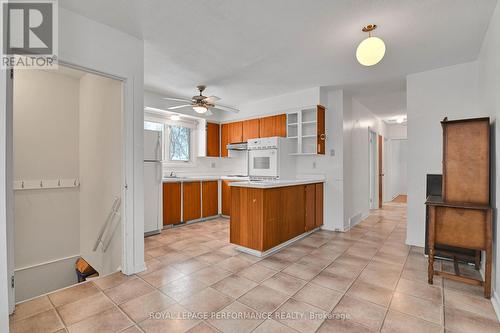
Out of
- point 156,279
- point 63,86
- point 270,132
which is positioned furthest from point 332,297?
point 63,86

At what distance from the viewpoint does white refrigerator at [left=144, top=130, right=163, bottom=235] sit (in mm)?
3914

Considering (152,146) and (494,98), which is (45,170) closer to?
(152,146)

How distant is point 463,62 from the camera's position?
3.11m

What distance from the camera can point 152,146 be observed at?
4.01m

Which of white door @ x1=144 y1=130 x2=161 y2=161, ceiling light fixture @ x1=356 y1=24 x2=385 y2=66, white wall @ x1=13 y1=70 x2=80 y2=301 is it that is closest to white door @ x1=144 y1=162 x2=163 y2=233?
white door @ x1=144 y1=130 x2=161 y2=161

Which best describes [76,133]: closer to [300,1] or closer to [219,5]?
[219,5]

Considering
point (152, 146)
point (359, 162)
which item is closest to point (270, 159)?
point (152, 146)

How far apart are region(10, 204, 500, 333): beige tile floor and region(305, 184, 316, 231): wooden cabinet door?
0.77 metres

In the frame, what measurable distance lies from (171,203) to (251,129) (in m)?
2.24

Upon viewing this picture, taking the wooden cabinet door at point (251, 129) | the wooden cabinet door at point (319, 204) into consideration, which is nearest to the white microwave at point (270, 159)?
the wooden cabinet door at point (251, 129)

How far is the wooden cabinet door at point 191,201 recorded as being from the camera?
4.61 meters

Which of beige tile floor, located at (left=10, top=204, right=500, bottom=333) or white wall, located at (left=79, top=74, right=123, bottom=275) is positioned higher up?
white wall, located at (left=79, top=74, right=123, bottom=275)

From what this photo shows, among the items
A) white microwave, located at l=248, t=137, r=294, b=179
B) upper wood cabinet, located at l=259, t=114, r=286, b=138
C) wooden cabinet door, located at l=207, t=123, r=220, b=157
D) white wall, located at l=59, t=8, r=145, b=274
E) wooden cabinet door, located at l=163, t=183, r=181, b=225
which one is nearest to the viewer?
white wall, located at l=59, t=8, r=145, b=274

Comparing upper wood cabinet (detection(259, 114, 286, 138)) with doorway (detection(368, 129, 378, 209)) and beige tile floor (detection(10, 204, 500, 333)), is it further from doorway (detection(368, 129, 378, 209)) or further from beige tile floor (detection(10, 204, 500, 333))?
doorway (detection(368, 129, 378, 209))
